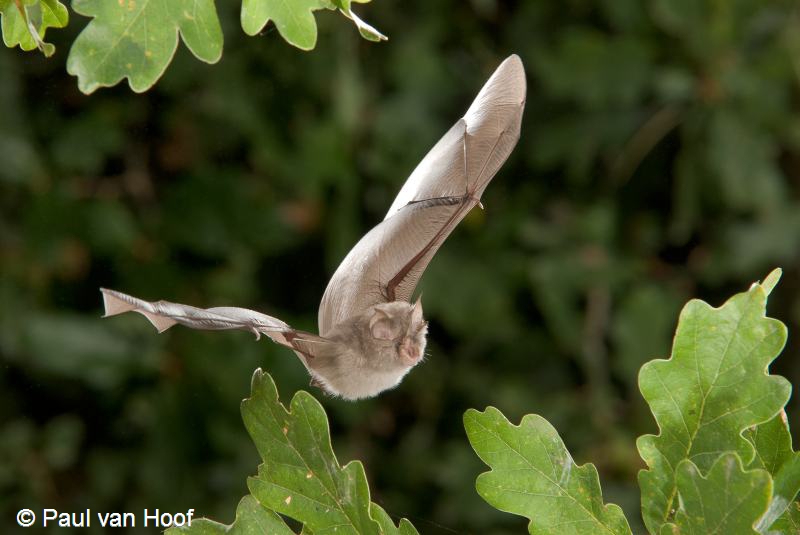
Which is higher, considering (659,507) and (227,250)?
(659,507)

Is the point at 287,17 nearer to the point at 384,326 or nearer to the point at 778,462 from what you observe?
the point at 384,326

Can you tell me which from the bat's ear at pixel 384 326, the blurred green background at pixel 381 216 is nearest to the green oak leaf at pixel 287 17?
the bat's ear at pixel 384 326

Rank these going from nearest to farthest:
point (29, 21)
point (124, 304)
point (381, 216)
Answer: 1. point (124, 304)
2. point (29, 21)
3. point (381, 216)

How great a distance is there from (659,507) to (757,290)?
10 centimetres

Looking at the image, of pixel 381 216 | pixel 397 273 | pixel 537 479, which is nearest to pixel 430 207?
pixel 397 273

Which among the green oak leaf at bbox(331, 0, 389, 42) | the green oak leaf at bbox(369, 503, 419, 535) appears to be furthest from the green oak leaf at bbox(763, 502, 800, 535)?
the green oak leaf at bbox(331, 0, 389, 42)

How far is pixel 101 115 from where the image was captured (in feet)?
3.98

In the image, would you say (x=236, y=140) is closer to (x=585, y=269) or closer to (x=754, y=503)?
(x=585, y=269)

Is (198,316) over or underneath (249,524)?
over

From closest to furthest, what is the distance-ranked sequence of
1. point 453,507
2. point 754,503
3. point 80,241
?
point 754,503 → point 80,241 → point 453,507

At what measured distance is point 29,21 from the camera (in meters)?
0.41

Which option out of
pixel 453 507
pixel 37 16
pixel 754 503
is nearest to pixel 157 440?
pixel 453 507

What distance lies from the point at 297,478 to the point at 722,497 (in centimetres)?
18

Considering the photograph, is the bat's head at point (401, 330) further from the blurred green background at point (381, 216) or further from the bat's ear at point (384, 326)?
the blurred green background at point (381, 216)
